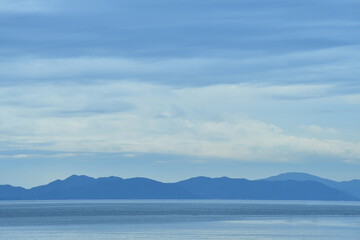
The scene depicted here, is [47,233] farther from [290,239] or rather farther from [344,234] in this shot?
[344,234]

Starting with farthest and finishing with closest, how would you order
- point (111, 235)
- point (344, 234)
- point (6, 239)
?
1. point (344, 234)
2. point (111, 235)
3. point (6, 239)

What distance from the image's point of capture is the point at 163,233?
94.0 meters

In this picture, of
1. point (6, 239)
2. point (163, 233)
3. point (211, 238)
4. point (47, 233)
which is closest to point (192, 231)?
point (163, 233)

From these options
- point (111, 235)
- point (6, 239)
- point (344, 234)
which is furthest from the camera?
point (344, 234)

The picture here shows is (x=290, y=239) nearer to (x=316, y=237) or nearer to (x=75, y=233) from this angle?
(x=316, y=237)

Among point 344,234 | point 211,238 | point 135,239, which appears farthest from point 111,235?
point 344,234

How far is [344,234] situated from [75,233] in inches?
1457

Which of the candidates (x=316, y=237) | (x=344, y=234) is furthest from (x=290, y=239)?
(x=344, y=234)

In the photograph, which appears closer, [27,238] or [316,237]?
[27,238]

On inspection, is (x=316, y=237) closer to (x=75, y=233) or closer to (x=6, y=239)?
(x=75, y=233)

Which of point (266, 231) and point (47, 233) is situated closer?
point (47, 233)

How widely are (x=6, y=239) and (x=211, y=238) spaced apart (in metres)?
24.9

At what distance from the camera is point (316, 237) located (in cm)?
8988

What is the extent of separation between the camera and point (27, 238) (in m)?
84.4
